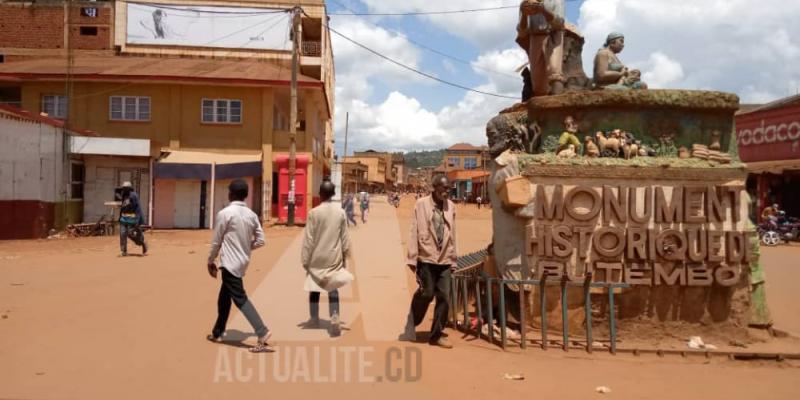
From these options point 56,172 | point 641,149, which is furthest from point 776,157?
point 56,172

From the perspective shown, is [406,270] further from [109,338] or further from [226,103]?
[226,103]

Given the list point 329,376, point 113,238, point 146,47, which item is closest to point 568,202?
point 329,376

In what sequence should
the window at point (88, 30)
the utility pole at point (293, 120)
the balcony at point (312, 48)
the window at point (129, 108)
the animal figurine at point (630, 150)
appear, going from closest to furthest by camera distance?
the animal figurine at point (630, 150), the utility pole at point (293, 120), the window at point (129, 108), the balcony at point (312, 48), the window at point (88, 30)

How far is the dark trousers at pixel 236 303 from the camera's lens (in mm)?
4898

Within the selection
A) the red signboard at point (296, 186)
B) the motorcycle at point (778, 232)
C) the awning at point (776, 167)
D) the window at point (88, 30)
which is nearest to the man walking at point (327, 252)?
the red signboard at point (296, 186)

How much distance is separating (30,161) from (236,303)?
44.2 feet

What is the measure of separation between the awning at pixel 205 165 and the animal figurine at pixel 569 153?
52.2 ft

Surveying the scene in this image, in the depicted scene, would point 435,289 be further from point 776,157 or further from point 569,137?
point 776,157

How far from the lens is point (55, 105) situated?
21.6m

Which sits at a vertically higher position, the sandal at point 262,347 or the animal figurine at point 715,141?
the animal figurine at point 715,141

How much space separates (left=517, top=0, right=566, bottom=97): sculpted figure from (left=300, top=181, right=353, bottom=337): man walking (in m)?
3.29

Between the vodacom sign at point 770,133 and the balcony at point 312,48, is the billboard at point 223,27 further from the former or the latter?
the vodacom sign at point 770,133

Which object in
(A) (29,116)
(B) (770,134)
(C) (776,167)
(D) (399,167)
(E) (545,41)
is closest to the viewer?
(E) (545,41)

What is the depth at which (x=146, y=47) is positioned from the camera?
26672 millimetres
